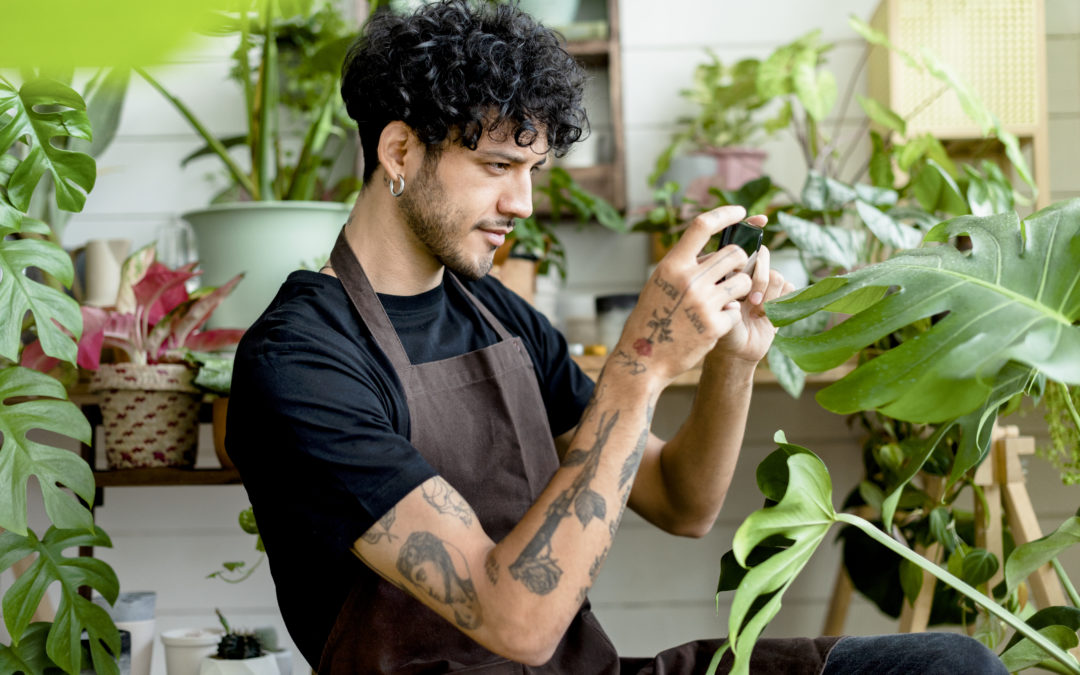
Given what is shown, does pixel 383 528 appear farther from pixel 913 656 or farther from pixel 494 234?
pixel 913 656

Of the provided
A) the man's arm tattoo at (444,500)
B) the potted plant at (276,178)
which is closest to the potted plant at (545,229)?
the potted plant at (276,178)

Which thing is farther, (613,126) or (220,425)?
(613,126)

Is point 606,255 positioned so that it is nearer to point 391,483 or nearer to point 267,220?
point 267,220

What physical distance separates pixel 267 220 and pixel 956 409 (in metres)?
1.35

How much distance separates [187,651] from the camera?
1.63m

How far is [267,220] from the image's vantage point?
1.78 metres

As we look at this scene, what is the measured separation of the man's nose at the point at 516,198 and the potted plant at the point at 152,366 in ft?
2.00

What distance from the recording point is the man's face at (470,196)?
3.90ft

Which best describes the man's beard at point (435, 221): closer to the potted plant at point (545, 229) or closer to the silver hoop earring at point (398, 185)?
the silver hoop earring at point (398, 185)

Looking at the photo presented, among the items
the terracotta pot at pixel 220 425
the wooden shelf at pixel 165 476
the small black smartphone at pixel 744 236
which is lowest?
the wooden shelf at pixel 165 476

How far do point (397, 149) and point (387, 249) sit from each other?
0.42 feet

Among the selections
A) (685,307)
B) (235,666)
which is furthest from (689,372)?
(235,666)

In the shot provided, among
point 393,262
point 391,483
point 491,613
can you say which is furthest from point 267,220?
point 491,613

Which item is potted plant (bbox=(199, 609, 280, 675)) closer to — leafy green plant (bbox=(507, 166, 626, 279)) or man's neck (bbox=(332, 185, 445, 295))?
man's neck (bbox=(332, 185, 445, 295))
